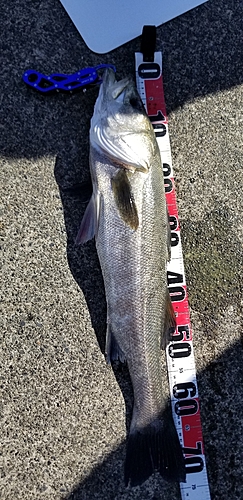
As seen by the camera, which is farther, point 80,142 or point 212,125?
point 212,125

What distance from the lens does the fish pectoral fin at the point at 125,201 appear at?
7.36ft

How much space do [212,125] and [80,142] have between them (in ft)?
2.55

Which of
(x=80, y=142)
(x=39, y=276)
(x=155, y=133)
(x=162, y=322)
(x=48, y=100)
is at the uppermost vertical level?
(x=48, y=100)

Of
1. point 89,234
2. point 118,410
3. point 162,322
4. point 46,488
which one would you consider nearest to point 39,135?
point 89,234

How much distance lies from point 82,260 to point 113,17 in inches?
54.0

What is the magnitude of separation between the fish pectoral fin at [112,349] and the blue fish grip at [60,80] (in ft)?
4.17

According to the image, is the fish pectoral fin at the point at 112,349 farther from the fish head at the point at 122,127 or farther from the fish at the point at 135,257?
the fish head at the point at 122,127

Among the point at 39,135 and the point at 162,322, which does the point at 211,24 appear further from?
the point at 162,322

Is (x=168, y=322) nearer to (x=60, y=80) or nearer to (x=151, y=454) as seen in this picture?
(x=151, y=454)

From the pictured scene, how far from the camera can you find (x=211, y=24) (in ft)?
8.95

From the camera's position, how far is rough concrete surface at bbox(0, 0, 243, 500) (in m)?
2.39

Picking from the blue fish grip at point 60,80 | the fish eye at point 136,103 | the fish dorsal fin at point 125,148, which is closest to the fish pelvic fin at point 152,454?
the fish dorsal fin at point 125,148

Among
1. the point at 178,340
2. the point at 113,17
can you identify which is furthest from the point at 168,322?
the point at 113,17

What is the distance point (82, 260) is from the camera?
8.22 feet
